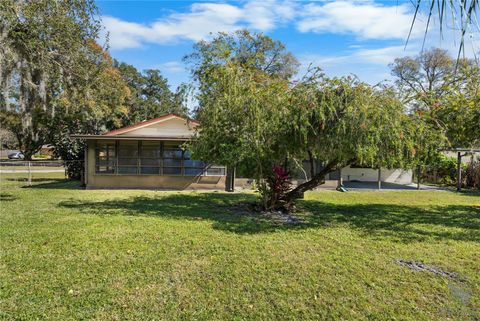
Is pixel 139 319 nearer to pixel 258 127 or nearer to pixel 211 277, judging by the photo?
pixel 211 277

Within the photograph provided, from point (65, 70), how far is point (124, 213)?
16.5ft

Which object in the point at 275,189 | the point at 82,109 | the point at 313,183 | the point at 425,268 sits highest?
the point at 82,109

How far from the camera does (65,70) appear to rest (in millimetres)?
10133

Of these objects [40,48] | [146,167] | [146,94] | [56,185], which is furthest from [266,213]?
[146,94]

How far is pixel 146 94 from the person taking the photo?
3619 cm

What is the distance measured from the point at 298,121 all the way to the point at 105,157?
10771 mm

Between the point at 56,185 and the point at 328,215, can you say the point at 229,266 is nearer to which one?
the point at 328,215

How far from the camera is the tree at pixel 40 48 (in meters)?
8.67

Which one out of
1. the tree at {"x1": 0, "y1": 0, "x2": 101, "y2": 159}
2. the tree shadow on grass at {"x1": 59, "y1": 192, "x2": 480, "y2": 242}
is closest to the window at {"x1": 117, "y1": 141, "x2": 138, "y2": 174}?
the tree shadow on grass at {"x1": 59, "y1": 192, "x2": 480, "y2": 242}

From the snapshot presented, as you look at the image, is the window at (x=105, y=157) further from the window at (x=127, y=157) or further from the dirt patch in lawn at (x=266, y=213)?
the dirt patch in lawn at (x=266, y=213)

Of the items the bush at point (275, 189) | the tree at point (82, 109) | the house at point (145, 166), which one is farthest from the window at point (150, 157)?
the bush at point (275, 189)

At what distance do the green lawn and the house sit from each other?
607 cm

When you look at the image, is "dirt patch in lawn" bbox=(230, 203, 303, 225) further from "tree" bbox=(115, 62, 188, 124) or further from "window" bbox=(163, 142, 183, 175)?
"tree" bbox=(115, 62, 188, 124)

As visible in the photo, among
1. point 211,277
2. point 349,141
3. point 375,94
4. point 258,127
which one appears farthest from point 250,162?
point 211,277
